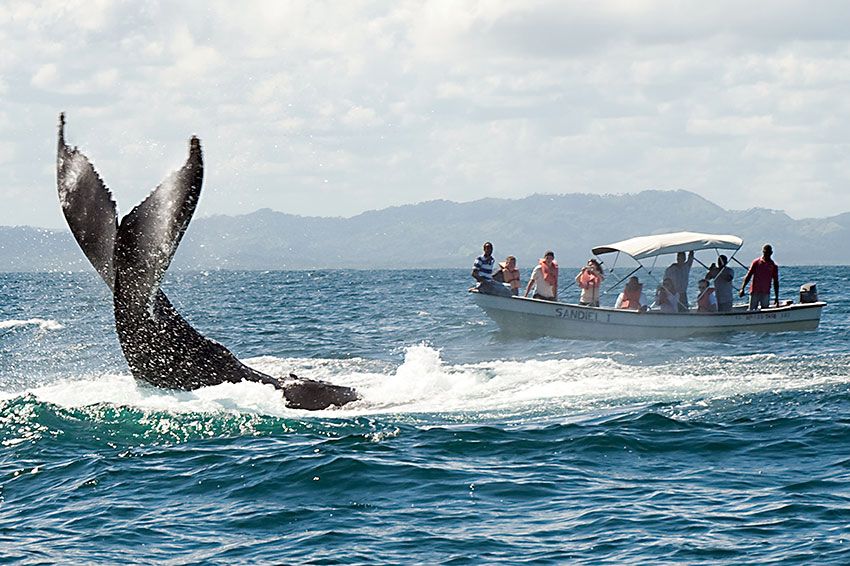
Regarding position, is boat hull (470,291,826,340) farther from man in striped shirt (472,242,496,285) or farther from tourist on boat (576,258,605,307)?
tourist on boat (576,258,605,307)

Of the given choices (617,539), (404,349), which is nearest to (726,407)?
(617,539)

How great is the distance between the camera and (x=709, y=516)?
29.7 ft

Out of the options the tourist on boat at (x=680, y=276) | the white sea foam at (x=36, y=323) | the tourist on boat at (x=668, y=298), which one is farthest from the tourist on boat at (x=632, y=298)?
the white sea foam at (x=36, y=323)

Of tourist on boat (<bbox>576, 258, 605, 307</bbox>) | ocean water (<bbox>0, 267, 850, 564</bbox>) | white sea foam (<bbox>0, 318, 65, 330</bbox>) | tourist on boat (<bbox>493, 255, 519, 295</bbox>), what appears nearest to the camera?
ocean water (<bbox>0, 267, 850, 564</bbox>)

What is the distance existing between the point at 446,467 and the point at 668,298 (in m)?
14.4

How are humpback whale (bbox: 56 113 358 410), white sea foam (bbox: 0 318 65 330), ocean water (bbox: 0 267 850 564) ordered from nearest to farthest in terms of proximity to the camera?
ocean water (bbox: 0 267 850 564) → humpback whale (bbox: 56 113 358 410) → white sea foam (bbox: 0 318 65 330)

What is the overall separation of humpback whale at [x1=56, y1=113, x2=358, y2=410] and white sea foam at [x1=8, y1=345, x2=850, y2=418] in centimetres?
50

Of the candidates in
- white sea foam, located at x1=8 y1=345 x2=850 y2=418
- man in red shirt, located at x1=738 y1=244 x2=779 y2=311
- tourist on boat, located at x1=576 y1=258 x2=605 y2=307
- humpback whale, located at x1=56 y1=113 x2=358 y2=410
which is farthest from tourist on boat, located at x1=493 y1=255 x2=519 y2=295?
humpback whale, located at x1=56 y1=113 x2=358 y2=410

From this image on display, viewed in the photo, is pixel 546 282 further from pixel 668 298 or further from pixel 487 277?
pixel 668 298

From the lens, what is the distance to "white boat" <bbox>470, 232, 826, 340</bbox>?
24.0 meters

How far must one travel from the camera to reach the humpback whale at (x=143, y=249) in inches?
407

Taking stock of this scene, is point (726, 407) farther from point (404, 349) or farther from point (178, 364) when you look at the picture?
point (404, 349)

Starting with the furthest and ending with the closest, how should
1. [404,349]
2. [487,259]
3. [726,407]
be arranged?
1. [487,259]
2. [404,349]
3. [726,407]

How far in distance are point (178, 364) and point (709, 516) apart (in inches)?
222
